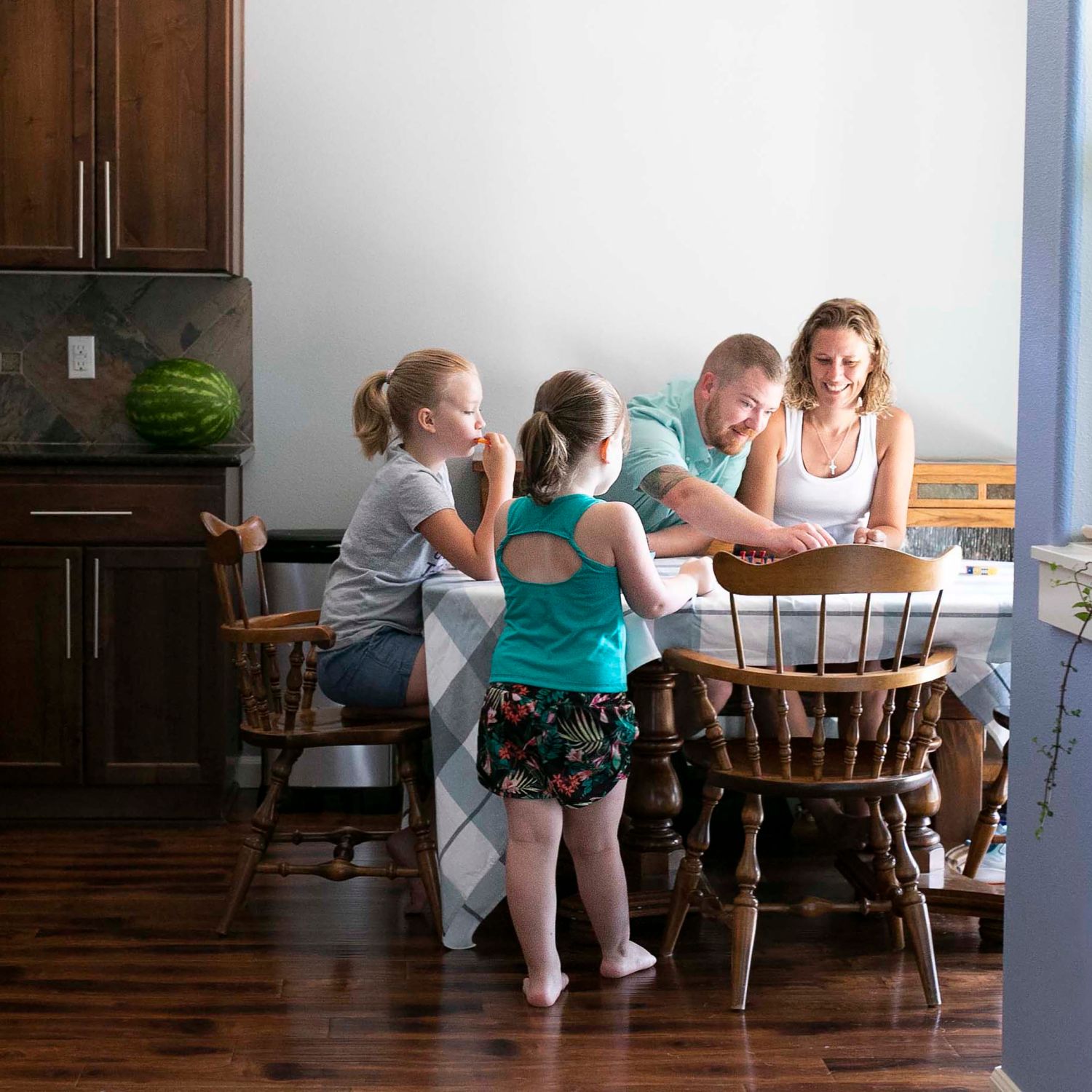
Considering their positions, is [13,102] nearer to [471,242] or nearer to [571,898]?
[471,242]

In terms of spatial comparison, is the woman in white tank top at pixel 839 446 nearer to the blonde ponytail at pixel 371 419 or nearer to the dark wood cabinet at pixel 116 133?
the blonde ponytail at pixel 371 419

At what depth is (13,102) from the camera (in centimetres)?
350

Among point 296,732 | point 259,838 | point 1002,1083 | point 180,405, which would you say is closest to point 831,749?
point 1002,1083

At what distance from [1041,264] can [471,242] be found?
2.30 m

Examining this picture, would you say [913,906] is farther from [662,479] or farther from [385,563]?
[385,563]

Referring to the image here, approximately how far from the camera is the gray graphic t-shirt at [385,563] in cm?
266

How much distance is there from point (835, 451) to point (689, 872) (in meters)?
1.04

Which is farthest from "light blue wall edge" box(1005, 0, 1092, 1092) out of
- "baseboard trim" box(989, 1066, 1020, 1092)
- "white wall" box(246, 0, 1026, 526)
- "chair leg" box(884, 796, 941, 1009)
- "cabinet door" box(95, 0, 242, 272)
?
"cabinet door" box(95, 0, 242, 272)

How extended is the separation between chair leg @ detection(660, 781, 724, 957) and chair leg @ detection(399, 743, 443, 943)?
1.46 feet

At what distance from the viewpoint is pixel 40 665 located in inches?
135

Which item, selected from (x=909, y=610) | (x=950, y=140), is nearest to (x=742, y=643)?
(x=909, y=610)

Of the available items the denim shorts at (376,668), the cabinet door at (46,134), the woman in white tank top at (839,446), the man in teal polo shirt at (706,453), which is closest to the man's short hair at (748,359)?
the man in teal polo shirt at (706,453)

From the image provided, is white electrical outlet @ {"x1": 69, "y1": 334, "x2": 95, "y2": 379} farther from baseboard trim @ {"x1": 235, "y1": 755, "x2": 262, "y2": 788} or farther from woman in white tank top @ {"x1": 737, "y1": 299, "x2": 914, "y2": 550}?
woman in white tank top @ {"x1": 737, "y1": 299, "x2": 914, "y2": 550}

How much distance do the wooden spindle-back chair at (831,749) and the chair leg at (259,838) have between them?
31.5 inches
